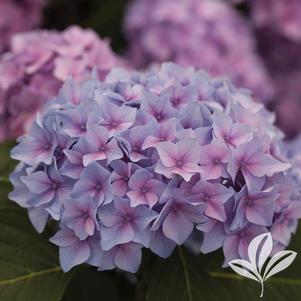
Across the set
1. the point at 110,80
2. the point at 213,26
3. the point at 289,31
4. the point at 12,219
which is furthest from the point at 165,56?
the point at 12,219

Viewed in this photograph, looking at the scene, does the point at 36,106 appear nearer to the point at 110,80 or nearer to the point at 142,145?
the point at 110,80

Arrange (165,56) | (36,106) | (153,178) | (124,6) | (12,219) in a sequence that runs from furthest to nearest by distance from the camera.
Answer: (124,6) → (165,56) → (36,106) → (12,219) → (153,178)

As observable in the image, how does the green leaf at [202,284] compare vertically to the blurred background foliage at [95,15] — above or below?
above

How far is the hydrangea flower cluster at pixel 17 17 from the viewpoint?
187 cm

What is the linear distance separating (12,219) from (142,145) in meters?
0.25

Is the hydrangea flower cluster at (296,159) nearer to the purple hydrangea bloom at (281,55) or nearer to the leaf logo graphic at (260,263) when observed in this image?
the leaf logo graphic at (260,263)

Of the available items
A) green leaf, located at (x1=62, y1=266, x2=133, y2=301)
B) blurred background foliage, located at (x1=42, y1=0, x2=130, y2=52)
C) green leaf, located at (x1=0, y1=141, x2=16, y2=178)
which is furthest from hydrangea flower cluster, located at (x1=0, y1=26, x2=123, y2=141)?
blurred background foliage, located at (x1=42, y1=0, x2=130, y2=52)

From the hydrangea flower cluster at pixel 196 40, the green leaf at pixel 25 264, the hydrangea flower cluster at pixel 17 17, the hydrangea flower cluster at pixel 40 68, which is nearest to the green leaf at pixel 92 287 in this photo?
the green leaf at pixel 25 264

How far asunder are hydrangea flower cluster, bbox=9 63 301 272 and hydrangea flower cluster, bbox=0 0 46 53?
91 cm

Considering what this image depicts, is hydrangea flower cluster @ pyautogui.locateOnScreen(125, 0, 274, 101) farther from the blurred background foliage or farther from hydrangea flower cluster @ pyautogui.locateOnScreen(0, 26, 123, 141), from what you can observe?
hydrangea flower cluster @ pyautogui.locateOnScreen(0, 26, 123, 141)

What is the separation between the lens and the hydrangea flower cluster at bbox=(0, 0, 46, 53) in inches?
73.7

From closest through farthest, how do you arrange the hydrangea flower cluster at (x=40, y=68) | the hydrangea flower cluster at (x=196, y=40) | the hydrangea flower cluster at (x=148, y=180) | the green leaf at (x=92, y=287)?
the hydrangea flower cluster at (x=148, y=180)
the green leaf at (x=92, y=287)
the hydrangea flower cluster at (x=40, y=68)
the hydrangea flower cluster at (x=196, y=40)

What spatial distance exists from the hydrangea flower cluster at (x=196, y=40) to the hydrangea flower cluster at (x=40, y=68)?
1.24ft

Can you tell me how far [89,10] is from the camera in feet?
7.45
